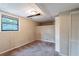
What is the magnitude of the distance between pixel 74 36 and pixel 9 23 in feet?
8.18

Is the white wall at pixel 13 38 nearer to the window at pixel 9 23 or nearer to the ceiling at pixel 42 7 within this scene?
the window at pixel 9 23

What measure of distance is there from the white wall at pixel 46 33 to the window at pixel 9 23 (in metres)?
2.45

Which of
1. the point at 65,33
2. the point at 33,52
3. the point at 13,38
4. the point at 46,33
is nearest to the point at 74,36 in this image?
the point at 65,33

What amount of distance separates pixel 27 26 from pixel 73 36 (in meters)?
3.15

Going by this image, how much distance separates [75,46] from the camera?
2361mm

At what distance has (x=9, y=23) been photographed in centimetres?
357

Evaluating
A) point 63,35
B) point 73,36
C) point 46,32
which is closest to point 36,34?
point 46,32

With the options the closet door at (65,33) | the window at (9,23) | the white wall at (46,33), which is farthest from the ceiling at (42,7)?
the white wall at (46,33)

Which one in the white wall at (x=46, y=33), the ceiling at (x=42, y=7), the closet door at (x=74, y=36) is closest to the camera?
the ceiling at (x=42, y=7)

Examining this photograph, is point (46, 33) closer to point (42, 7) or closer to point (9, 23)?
point (9, 23)

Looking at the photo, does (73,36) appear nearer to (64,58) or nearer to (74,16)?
(74,16)

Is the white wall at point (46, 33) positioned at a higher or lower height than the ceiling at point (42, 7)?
lower

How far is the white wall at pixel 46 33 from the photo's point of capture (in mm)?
5719

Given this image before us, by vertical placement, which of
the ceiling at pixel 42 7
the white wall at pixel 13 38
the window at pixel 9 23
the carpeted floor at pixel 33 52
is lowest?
the carpeted floor at pixel 33 52
